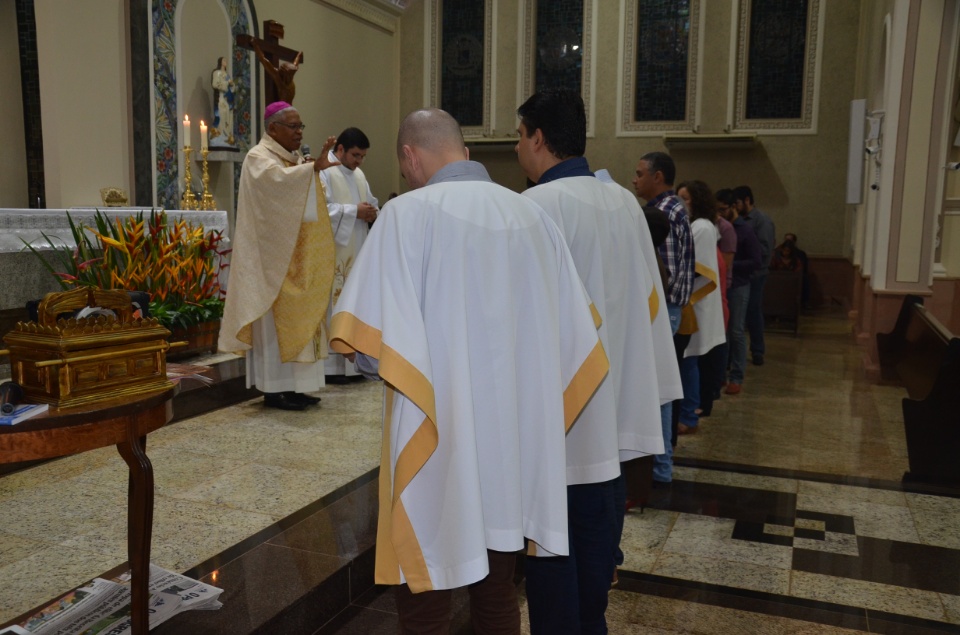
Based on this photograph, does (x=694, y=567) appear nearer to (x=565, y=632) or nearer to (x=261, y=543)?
(x=565, y=632)

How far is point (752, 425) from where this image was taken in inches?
220

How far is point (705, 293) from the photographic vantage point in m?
→ 4.74

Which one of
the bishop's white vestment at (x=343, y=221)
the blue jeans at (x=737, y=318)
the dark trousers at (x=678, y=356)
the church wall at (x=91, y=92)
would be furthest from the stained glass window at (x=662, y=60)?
the dark trousers at (x=678, y=356)

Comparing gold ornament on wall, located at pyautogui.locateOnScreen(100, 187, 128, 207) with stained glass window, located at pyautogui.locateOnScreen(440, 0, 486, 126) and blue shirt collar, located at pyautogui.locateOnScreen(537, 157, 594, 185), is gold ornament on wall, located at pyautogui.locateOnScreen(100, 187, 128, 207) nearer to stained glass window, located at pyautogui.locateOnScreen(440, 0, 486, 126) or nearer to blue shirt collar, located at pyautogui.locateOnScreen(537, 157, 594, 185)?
blue shirt collar, located at pyautogui.locateOnScreen(537, 157, 594, 185)

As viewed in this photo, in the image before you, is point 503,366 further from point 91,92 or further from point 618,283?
point 91,92

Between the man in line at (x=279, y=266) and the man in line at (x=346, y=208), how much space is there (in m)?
0.53

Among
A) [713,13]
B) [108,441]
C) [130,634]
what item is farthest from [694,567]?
[713,13]

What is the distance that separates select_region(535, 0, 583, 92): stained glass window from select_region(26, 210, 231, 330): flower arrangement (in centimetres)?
907

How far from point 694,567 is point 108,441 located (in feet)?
7.79

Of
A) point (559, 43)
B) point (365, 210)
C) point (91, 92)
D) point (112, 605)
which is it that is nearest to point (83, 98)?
point (91, 92)

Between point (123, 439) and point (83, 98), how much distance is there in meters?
6.74

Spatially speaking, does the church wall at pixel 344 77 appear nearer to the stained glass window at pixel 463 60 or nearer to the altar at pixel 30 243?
the stained glass window at pixel 463 60

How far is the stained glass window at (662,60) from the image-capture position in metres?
13.2

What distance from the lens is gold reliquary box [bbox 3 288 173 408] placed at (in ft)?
6.07
